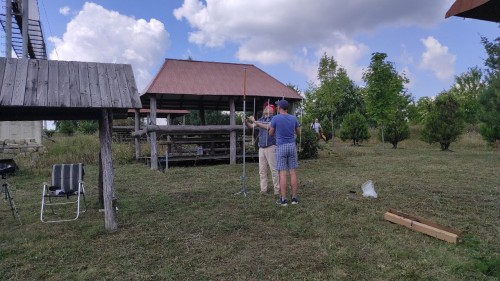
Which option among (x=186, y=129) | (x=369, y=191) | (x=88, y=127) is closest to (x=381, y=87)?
(x=186, y=129)

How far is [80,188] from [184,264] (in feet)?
9.95

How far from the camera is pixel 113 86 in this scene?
208 inches

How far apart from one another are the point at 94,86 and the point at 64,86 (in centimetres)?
37

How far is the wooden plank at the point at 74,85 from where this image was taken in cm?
488

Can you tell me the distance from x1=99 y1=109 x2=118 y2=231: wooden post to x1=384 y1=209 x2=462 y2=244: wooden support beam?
3.91 m

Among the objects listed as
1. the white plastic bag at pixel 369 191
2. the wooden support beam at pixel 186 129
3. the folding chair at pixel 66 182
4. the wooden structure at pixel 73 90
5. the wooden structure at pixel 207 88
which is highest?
the wooden structure at pixel 207 88

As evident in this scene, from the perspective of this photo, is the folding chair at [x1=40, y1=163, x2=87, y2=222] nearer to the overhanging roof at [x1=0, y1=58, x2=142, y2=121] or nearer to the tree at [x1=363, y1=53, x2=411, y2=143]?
the overhanging roof at [x1=0, y1=58, x2=142, y2=121]

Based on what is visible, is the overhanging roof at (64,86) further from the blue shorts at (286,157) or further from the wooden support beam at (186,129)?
the wooden support beam at (186,129)

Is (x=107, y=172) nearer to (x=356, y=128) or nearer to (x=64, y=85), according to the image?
(x=64, y=85)

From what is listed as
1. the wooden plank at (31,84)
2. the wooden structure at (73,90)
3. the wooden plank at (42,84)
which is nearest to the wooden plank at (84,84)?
the wooden structure at (73,90)

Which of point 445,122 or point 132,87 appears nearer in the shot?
point 132,87

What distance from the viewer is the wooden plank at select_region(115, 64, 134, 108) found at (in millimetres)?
5136

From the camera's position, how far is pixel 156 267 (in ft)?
12.9

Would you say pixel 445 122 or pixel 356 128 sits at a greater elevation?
pixel 445 122
